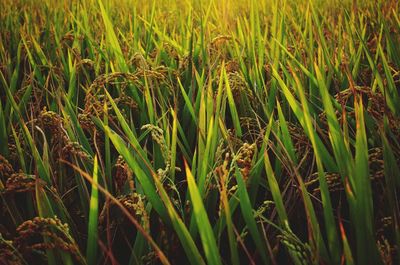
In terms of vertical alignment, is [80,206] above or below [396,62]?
below

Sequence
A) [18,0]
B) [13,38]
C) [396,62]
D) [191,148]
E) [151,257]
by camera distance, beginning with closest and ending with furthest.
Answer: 1. [151,257]
2. [191,148]
3. [396,62]
4. [13,38]
5. [18,0]

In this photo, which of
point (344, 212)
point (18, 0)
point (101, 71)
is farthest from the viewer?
point (18, 0)

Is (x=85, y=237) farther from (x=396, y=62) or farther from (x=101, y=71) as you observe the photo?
(x=396, y=62)

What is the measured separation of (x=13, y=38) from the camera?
1.42m

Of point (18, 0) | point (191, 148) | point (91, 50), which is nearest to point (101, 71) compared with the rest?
point (91, 50)

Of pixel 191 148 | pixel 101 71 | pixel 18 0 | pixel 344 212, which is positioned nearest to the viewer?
pixel 344 212

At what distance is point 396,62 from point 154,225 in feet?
2.75

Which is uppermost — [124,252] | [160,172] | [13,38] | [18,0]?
[18,0]

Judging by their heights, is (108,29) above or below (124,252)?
above

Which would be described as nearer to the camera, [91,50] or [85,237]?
[85,237]

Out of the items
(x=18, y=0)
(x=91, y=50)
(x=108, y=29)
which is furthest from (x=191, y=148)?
(x=18, y=0)

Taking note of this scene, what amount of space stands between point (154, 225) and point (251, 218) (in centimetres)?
17

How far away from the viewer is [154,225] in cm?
53

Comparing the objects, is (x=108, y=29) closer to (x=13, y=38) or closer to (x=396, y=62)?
(x=13, y=38)
